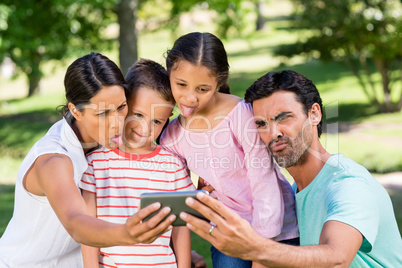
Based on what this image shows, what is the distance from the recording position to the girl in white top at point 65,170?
8.17 feet

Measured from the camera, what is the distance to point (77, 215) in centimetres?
232

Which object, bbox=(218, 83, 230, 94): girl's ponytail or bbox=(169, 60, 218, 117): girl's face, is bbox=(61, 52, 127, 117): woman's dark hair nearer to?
bbox=(169, 60, 218, 117): girl's face

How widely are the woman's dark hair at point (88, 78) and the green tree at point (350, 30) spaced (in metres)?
10.7

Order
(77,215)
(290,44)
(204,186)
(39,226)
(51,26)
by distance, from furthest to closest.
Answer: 1. (290,44)
2. (51,26)
3. (204,186)
4. (39,226)
5. (77,215)

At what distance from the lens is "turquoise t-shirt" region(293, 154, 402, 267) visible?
254 cm

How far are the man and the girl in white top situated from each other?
0.69 meters

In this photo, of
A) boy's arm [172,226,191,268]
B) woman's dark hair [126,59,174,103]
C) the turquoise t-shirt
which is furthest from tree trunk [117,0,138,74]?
the turquoise t-shirt

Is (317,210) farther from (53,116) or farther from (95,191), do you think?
(53,116)

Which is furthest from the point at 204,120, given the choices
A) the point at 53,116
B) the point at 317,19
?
the point at 53,116

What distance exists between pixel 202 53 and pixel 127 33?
1095 cm

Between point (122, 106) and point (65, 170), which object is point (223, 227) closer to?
point (65, 170)

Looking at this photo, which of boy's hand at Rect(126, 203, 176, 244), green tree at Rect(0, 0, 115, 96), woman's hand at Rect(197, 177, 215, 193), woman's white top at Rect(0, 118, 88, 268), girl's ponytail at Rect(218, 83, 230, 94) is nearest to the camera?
boy's hand at Rect(126, 203, 176, 244)

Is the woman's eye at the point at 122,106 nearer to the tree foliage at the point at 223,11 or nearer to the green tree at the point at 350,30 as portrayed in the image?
the tree foliage at the point at 223,11

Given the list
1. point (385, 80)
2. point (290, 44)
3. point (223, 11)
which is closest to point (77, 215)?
point (223, 11)
